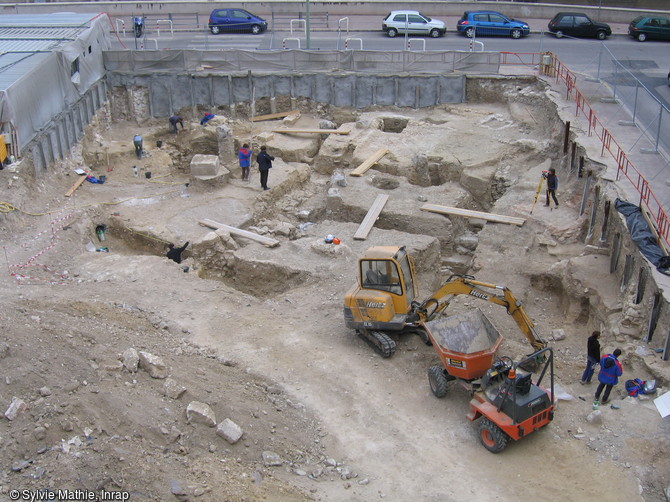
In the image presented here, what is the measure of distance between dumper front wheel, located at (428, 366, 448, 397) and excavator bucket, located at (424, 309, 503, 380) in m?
0.19

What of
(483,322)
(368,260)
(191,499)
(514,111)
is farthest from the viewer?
(514,111)

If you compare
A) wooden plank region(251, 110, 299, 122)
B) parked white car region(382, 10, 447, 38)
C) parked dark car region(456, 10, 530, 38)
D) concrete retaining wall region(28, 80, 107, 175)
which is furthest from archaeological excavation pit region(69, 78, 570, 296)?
parked white car region(382, 10, 447, 38)

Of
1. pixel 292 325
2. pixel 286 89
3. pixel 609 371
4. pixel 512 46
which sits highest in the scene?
pixel 512 46

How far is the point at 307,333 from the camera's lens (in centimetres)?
1440

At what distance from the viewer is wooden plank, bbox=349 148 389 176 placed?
21344 millimetres

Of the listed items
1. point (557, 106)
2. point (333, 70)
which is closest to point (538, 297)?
point (557, 106)

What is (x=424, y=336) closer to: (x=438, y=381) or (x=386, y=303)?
(x=386, y=303)

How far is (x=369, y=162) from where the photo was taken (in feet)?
72.1

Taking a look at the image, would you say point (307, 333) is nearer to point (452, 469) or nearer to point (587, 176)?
point (452, 469)

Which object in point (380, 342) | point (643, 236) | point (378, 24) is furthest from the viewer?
point (378, 24)

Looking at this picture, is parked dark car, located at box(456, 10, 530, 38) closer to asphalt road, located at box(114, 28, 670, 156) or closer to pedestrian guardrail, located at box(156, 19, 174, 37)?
asphalt road, located at box(114, 28, 670, 156)

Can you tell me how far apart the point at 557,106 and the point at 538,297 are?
8660mm

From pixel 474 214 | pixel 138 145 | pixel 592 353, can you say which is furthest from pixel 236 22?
pixel 592 353

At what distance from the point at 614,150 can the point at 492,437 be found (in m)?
10.9
